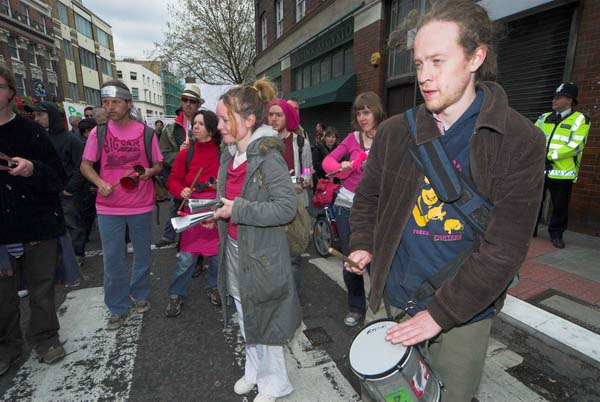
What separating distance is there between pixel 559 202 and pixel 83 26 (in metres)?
57.3

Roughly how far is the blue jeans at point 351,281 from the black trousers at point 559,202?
3829 mm

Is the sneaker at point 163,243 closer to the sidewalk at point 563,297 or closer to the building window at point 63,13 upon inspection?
the sidewalk at point 563,297

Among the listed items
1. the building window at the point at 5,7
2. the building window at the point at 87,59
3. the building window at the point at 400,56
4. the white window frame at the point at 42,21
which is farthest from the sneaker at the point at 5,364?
the building window at the point at 87,59

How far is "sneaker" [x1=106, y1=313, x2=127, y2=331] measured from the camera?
3297 millimetres

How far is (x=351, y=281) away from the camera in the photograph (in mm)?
3340

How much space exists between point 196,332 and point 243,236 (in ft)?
5.50

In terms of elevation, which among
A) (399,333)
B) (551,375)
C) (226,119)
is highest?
(226,119)

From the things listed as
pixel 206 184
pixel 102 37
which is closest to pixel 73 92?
pixel 102 37

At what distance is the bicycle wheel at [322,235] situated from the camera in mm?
5262

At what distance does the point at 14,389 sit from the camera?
8.17 feet

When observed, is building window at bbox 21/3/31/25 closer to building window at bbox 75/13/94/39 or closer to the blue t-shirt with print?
building window at bbox 75/13/94/39

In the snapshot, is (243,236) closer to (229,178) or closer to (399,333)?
(229,178)

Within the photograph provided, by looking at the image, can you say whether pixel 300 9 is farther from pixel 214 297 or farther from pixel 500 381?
pixel 500 381

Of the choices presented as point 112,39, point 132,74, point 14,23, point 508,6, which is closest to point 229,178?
point 508,6
